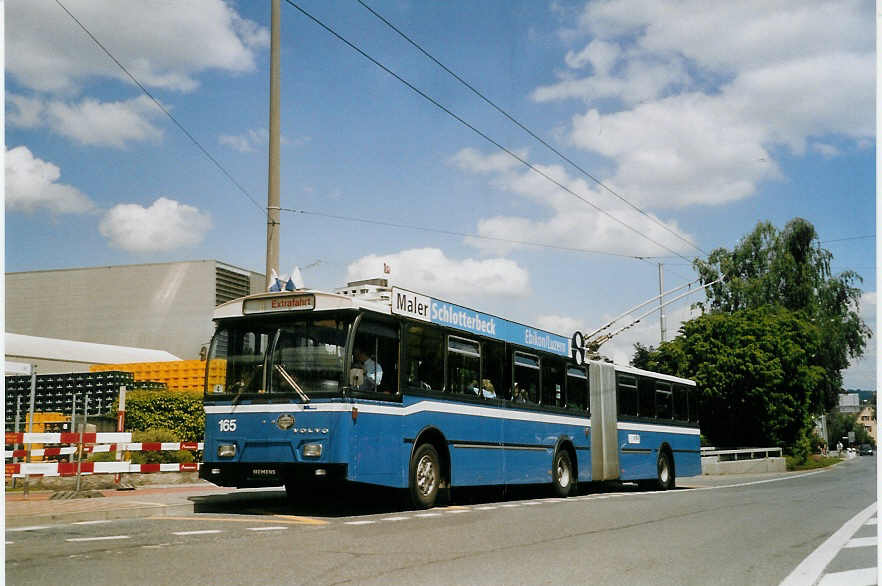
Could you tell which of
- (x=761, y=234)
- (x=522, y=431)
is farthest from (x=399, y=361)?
(x=761, y=234)

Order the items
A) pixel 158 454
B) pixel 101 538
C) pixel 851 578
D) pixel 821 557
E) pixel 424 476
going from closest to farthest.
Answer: pixel 851 578 → pixel 821 557 → pixel 101 538 → pixel 424 476 → pixel 158 454

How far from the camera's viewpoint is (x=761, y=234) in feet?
173

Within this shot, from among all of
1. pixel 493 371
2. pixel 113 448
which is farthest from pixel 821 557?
pixel 113 448

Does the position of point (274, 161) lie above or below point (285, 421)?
above

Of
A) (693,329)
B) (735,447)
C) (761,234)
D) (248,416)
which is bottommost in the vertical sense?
(735,447)

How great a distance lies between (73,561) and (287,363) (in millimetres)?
4750

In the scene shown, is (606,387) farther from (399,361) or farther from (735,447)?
(735,447)

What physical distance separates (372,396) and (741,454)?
111 ft

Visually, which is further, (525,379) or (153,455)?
(153,455)

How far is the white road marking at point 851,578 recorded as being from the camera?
23.0ft

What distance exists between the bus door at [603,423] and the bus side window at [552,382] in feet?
4.52

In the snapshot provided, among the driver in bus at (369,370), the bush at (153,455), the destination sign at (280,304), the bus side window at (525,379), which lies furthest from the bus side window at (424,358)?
the bush at (153,455)

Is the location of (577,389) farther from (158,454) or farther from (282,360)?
(158,454)

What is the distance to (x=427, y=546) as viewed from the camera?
8562 millimetres
